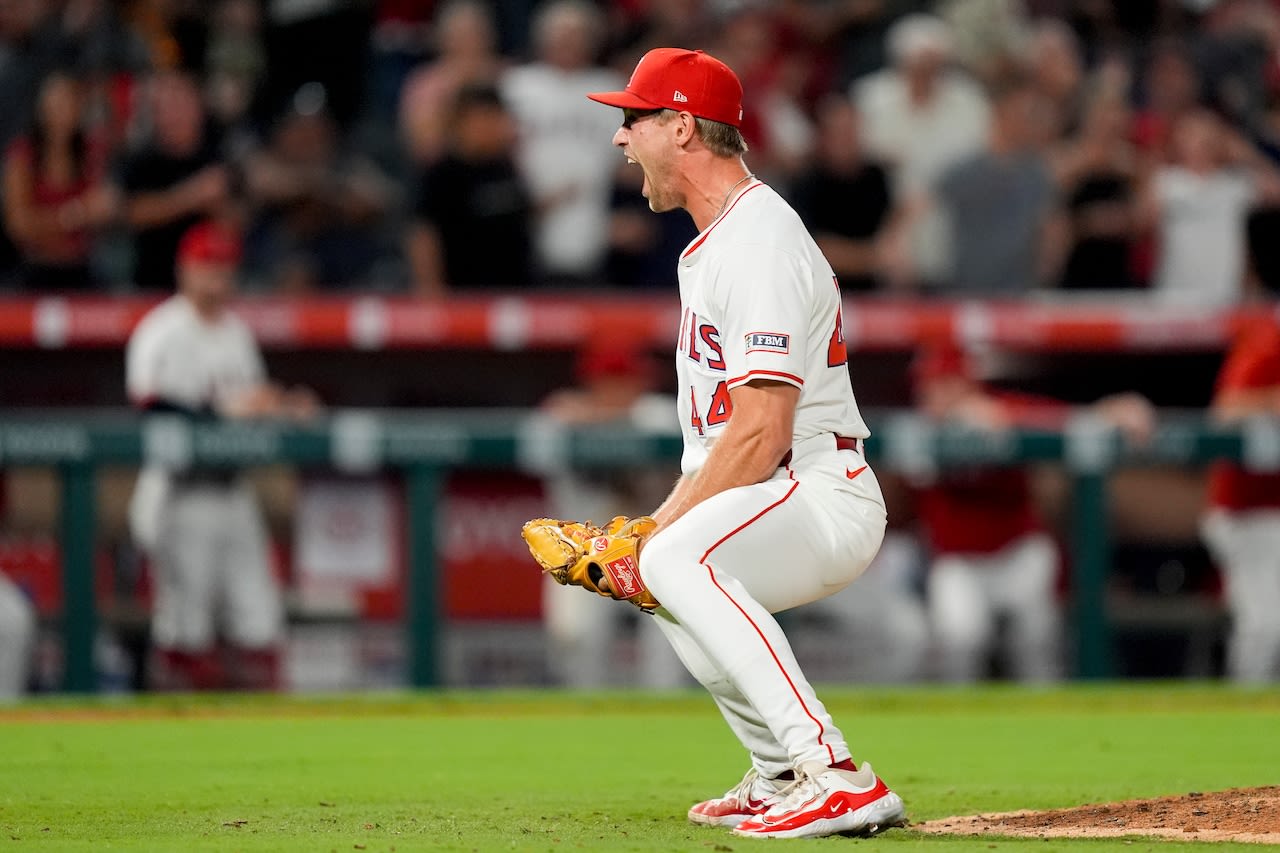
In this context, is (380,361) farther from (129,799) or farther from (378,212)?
(129,799)

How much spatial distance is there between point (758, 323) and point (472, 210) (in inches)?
210

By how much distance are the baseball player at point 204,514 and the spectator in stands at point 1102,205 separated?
4.09m

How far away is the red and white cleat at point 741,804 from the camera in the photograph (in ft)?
13.2

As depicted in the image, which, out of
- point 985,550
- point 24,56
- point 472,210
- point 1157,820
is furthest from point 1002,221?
point 1157,820

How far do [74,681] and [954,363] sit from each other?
3.91 m

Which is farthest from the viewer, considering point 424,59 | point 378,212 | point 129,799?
point 424,59

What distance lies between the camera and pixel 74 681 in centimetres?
750

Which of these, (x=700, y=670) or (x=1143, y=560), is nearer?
(x=700, y=670)

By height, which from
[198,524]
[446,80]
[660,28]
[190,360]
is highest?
[660,28]

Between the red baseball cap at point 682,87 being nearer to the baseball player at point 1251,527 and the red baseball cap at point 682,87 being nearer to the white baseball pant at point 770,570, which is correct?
the white baseball pant at point 770,570

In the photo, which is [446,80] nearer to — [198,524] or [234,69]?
[234,69]

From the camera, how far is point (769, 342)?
3717mm

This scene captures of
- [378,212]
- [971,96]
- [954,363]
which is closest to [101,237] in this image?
[378,212]

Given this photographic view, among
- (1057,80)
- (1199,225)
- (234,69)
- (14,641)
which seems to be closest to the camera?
(14,641)
